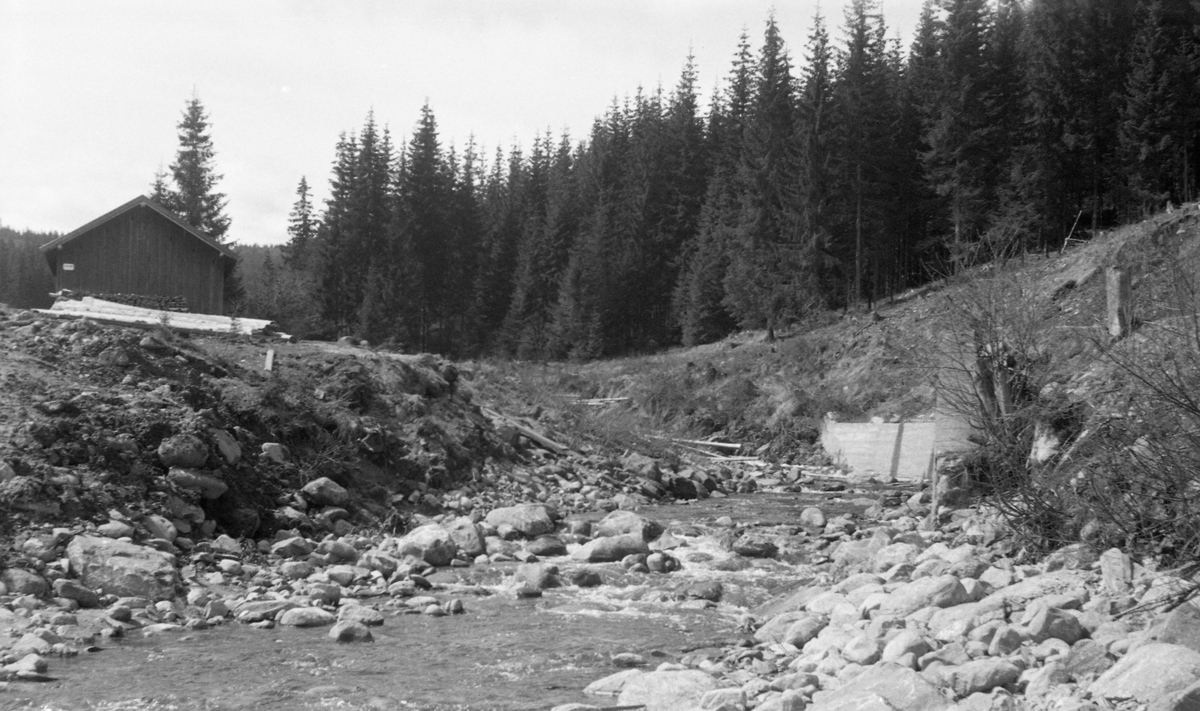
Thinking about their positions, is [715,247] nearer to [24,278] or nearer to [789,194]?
[789,194]

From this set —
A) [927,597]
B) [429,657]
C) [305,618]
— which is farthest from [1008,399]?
[305,618]

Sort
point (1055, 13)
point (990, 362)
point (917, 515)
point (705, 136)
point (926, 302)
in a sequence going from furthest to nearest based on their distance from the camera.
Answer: point (705, 136) → point (1055, 13) → point (926, 302) → point (917, 515) → point (990, 362)

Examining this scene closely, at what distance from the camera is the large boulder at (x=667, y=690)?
7449 mm

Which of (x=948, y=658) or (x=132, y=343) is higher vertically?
(x=132, y=343)

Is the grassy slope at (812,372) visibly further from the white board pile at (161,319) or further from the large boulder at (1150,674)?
the large boulder at (1150,674)

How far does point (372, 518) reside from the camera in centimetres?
1559

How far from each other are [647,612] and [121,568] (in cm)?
592

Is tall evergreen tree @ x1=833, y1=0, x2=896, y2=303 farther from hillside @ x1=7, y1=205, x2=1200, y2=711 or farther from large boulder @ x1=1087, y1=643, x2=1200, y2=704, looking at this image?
large boulder @ x1=1087, y1=643, x2=1200, y2=704

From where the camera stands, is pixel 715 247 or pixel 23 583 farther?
pixel 715 247

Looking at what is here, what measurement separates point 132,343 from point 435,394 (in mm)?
6879

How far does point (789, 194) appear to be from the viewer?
44.2 m

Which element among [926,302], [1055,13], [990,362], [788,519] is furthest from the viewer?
[1055,13]

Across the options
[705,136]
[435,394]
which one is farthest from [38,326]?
[705,136]

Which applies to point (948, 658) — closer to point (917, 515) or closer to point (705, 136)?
point (917, 515)
